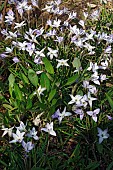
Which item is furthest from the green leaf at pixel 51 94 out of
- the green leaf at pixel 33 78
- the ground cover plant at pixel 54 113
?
the green leaf at pixel 33 78

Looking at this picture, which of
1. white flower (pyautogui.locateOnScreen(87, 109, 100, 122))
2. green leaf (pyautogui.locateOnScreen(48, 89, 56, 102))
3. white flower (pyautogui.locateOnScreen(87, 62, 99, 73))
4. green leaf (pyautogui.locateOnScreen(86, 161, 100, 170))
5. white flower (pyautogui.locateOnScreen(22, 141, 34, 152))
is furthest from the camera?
white flower (pyautogui.locateOnScreen(87, 62, 99, 73))

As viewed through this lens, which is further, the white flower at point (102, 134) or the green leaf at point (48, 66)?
the green leaf at point (48, 66)

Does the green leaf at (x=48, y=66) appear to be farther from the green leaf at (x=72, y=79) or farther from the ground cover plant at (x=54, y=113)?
the green leaf at (x=72, y=79)

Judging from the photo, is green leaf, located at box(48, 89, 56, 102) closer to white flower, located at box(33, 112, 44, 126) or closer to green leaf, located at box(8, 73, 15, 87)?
white flower, located at box(33, 112, 44, 126)

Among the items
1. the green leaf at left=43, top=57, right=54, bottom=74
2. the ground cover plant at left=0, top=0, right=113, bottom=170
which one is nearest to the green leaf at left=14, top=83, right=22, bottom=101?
the ground cover plant at left=0, top=0, right=113, bottom=170

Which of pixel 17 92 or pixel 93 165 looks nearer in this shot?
pixel 93 165

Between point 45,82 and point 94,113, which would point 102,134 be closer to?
point 94,113

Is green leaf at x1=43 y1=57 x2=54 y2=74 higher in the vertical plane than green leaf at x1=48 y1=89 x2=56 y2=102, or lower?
higher

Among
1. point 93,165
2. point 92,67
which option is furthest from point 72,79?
point 93,165

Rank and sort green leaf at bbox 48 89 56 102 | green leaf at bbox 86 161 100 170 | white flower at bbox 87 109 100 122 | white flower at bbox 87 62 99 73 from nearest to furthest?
green leaf at bbox 86 161 100 170, white flower at bbox 87 109 100 122, green leaf at bbox 48 89 56 102, white flower at bbox 87 62 99 73

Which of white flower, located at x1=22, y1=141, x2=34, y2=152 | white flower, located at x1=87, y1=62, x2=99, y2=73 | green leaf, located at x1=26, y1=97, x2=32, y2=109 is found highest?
white flower, located at x1=87, y1=62, x2=99, y2=73

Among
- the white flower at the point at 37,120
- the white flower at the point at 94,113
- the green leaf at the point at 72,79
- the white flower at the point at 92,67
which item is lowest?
the white flower at the point at 37,120

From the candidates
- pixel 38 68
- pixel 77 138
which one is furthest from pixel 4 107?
pixel 77 138
